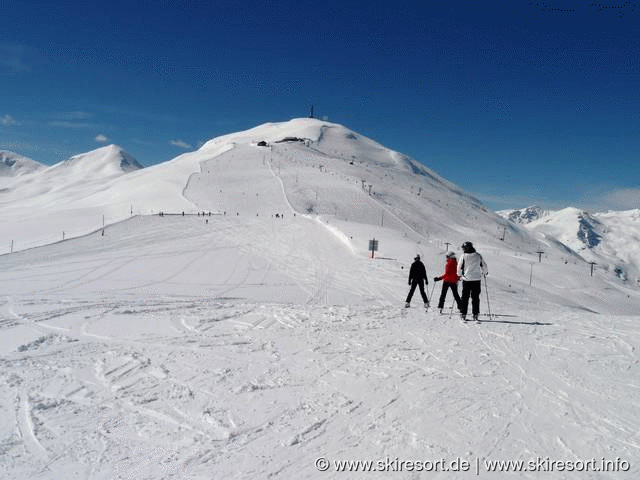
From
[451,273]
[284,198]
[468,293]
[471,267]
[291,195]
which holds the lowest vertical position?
[468,293]

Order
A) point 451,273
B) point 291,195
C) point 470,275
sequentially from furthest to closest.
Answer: point 291,195
point 451,273
point 470,275

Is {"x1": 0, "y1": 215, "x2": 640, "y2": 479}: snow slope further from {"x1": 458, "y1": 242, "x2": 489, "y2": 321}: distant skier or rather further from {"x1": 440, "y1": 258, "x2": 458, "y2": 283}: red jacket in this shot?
{"x1": 440, "y1": 258, "x2": 458, "y2": 283}: red jacket

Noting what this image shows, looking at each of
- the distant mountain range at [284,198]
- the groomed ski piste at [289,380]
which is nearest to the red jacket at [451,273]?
the groomed ski piste at [289,380]

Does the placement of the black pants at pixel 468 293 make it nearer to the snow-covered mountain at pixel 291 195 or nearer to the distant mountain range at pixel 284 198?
the distant mountain range at pixel 284 198

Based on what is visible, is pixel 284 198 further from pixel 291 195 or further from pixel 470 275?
pixel 470 275

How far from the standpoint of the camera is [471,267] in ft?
40.6

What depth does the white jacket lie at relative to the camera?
40.5 ft

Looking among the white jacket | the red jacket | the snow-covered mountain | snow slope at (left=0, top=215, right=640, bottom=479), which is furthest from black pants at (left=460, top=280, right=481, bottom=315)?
the snow-covered mountain

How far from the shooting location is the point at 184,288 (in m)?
16.0

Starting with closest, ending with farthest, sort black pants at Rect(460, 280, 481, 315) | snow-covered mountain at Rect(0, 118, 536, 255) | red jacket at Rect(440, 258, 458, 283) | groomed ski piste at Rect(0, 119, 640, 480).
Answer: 1. groomed ski piste at Rect(0, 119, 640, 480)
2. black pants at Rect(460, 280, 481, 315)
3. red jacket at Rect(440, 258, 458, 283)
4. snow-covered mountain at Rect(0, 118, 536, 255)

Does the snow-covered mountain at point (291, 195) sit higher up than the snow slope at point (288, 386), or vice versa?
the snow-covered mountain at point (291, 195)

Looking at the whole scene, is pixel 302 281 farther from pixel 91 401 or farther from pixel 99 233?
pixel 99 233

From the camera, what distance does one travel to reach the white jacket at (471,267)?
1234 cm

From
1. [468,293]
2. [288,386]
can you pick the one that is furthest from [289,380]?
[468,293]
